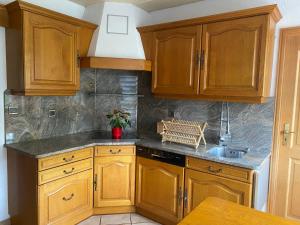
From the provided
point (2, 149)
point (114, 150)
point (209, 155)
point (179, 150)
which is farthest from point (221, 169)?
point (2, 149)

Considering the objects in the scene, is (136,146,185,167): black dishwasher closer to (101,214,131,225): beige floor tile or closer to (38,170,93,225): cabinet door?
(38,170,93,225): cabinet door

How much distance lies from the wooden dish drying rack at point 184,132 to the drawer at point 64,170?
2.79ft

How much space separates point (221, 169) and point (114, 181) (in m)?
1.17

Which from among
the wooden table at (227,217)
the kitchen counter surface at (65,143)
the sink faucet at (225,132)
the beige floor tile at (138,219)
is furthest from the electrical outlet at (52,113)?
the wooden table at (227,217)

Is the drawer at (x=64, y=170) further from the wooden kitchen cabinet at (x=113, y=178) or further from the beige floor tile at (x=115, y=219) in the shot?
the beige floor tile at (x=115, y=219)

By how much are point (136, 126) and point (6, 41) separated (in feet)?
5.81

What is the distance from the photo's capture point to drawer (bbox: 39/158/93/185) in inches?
81.5

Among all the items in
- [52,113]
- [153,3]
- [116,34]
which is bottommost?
[52,113]

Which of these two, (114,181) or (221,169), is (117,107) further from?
(221,169)

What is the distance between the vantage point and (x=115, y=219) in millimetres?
2576

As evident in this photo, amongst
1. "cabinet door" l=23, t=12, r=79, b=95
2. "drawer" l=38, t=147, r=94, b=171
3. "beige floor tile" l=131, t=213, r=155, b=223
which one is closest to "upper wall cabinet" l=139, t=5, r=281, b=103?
"cabinet door" l=23, t=12, r=79, b=95

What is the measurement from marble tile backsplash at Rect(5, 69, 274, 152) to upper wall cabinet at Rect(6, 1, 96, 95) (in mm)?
314

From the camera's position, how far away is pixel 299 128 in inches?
89.4

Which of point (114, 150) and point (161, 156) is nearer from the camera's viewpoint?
point (161, 156)
